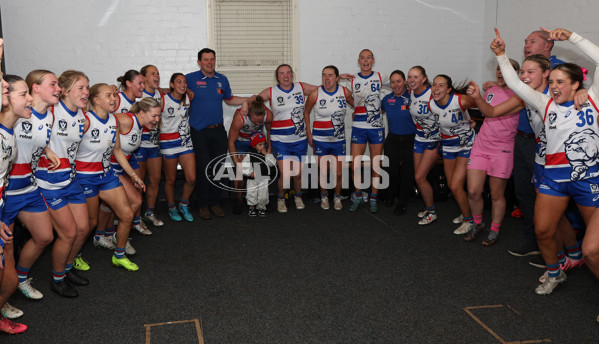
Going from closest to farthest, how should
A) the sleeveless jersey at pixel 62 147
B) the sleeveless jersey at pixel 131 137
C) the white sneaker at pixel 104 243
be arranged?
1. the sleeveless jersey at pixel 62 147
2. the sleeveless jersey at pixel 131 137
3. the white sneaker at pixel 104 243

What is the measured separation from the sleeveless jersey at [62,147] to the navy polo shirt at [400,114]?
10.3ft

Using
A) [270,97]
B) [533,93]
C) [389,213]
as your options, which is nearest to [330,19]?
[270,97]

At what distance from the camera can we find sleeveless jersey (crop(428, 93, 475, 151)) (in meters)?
4.36

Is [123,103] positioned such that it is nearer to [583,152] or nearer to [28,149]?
[28,149]

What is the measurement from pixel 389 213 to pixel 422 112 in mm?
1162

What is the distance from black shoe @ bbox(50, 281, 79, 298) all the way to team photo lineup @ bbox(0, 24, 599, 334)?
0.01 metres

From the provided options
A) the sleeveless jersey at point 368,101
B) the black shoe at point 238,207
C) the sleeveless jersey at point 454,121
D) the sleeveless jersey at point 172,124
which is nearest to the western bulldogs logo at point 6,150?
the sleeveless jersey at point 172,124

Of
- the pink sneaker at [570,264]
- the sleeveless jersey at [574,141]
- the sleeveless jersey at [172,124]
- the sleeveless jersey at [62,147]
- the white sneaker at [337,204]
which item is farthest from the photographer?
the white sneaker at [337,204]

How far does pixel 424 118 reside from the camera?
4688mm

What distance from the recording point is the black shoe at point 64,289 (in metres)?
3.22

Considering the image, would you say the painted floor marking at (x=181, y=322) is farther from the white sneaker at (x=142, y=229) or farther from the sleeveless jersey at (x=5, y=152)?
the white sneaker at (x=142, y=229)

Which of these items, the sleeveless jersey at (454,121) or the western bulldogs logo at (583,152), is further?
the sleeveless jersey at (454,121)

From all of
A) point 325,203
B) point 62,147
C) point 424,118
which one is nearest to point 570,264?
point 424,118

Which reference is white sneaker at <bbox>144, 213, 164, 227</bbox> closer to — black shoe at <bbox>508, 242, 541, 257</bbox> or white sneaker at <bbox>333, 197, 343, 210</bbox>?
white sneaker at <bbox>333, 197, 343, 210</bbox>
